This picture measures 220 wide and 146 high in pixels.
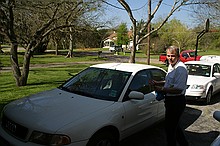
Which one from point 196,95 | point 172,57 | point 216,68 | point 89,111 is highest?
point 172,57

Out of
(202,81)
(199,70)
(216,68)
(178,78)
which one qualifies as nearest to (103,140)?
(178,78)

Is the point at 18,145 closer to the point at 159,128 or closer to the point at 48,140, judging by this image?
the point at 48,140

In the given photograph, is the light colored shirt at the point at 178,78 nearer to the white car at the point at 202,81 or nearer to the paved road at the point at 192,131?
the paved road at the point at 192,131

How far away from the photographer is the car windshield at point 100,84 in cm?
383

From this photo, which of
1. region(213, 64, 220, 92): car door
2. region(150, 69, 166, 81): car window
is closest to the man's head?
region(150, 69, 166, 81): car window

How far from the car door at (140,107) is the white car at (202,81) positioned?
11.2 ft

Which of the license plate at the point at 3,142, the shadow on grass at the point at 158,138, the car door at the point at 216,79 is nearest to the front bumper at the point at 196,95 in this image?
the car door at the point at 216,79

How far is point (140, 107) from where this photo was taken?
13.2 feet

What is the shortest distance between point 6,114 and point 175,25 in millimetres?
55453

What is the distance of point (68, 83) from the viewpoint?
14.7ft

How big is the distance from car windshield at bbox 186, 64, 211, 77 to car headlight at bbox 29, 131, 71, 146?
6918 mm

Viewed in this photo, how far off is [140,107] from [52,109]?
161cm

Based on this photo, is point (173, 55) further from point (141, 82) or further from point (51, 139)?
point (51, 139)

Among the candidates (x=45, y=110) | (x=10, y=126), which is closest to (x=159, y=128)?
(x=45, y=110)
